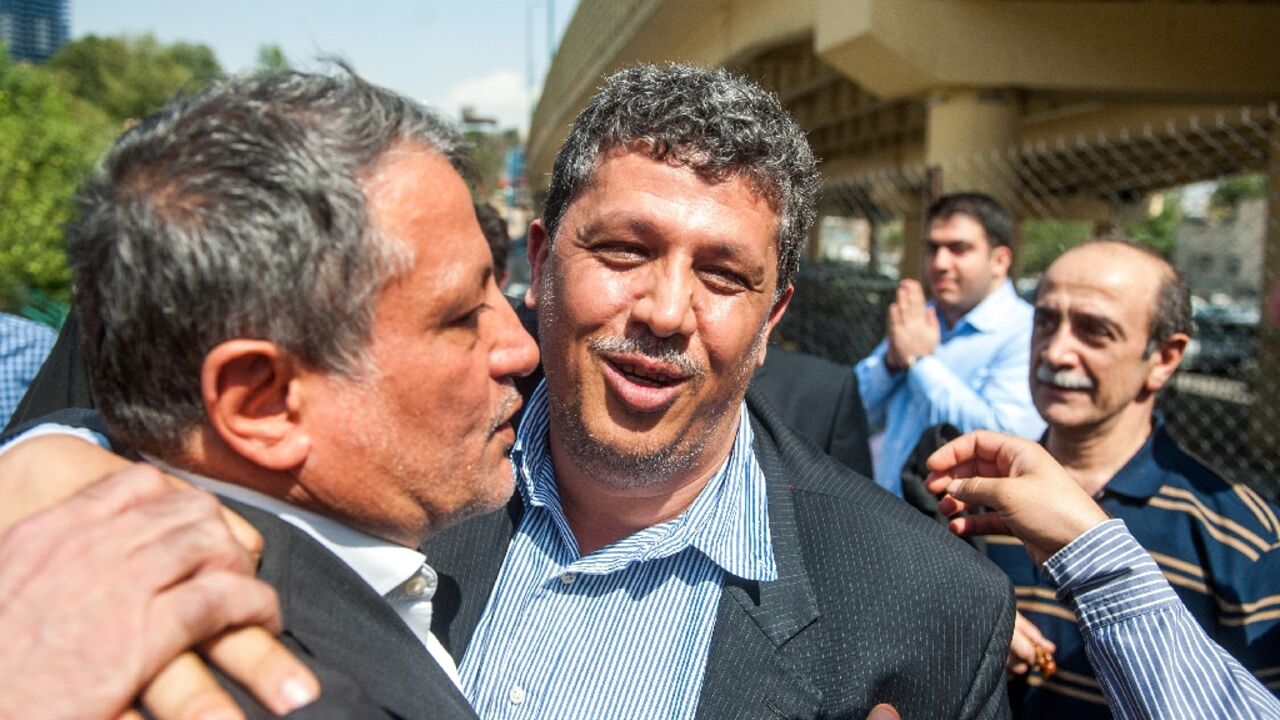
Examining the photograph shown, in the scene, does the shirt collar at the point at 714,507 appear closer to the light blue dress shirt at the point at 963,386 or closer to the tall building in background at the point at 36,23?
the light blue dress shirt at the point at 963,386

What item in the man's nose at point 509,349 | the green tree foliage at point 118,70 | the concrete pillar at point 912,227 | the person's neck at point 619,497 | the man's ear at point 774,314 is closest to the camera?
the man's nose at point 509,349

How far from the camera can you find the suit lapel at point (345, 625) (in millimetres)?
1156

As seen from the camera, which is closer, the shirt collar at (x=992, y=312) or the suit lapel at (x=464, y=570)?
the suit lapel at (x=464, y=570)

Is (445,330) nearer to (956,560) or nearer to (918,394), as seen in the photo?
(956,560)

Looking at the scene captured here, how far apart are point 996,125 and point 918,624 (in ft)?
24.8

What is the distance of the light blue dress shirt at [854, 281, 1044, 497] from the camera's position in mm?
3881

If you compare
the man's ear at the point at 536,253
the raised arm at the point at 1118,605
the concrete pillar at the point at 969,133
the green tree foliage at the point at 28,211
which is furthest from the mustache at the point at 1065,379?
the green tree foliage at the point at 28,211

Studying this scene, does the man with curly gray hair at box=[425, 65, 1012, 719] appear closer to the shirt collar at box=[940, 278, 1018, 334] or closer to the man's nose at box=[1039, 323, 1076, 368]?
the man's nose at box=[1039, 323, 1076, 368]

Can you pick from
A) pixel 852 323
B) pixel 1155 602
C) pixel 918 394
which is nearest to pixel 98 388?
pixel 1155 602

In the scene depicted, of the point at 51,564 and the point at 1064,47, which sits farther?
the point at 1064,47

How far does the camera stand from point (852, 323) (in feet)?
28.0

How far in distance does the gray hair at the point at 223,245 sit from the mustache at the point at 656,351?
68 cm

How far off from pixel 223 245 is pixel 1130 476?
2.29 meters

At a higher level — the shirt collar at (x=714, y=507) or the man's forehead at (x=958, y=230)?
the man's forehead at (x=958, y=230)
